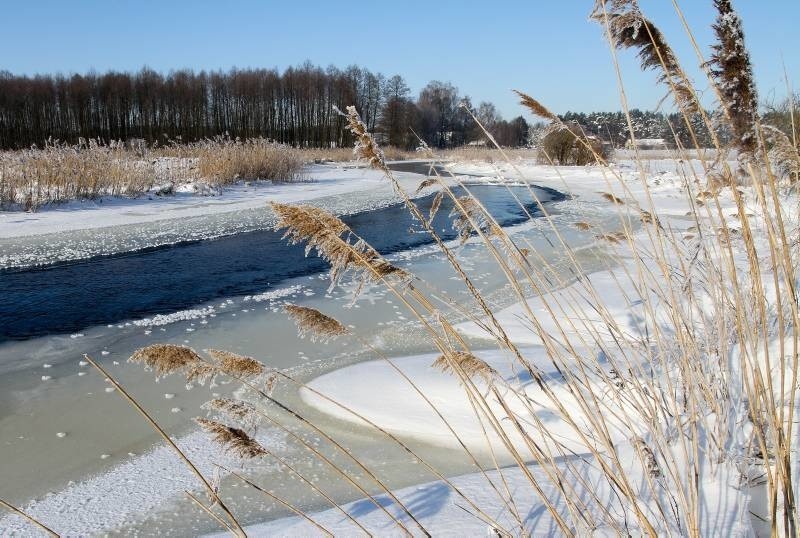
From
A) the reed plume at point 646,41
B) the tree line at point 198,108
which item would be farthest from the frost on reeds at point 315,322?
the tree line at point 198,108

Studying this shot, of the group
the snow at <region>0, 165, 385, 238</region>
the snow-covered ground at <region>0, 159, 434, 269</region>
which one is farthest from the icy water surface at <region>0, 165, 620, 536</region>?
the snow at <region>0, 165, 385, 238</region>

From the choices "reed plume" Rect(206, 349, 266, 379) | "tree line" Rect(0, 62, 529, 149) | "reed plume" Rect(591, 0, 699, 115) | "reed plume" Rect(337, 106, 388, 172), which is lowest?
"reed plume" Rect(206, 349, 266, 379)

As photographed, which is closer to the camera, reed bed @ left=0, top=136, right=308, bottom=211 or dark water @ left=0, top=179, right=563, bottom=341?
dark water @ left=0, top=179, right=563, bottom=341

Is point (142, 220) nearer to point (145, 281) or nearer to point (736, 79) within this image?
point (145, 281)

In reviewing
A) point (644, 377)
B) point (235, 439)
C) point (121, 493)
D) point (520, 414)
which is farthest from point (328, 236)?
point (520, 414)

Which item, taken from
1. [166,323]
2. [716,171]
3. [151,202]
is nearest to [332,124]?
[151,202]

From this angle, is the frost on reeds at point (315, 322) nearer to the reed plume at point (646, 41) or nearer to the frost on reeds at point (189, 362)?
the frost on reeds at point (189, 362)

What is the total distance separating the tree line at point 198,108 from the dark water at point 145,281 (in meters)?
30.1

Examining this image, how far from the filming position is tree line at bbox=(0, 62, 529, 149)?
36406 mm

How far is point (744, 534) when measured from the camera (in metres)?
1.31

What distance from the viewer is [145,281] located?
5.71 meters

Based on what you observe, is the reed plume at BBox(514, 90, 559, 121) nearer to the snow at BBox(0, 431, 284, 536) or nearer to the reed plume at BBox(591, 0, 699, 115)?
the reed plume at BBox(591, 0, 699, 115)

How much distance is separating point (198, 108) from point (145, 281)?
38.2 m

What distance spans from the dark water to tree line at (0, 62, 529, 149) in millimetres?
30076
